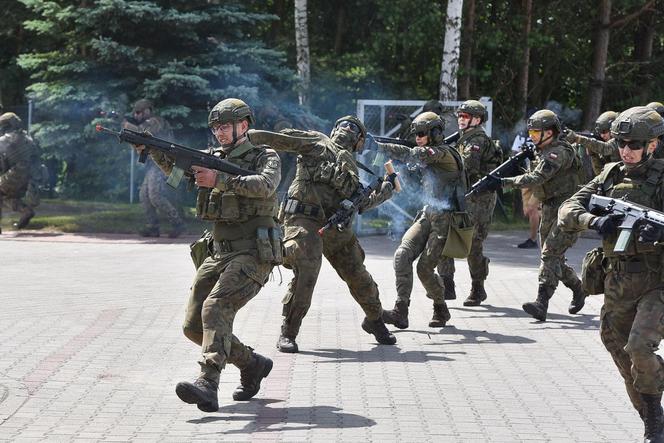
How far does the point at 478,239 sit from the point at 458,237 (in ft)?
5.09

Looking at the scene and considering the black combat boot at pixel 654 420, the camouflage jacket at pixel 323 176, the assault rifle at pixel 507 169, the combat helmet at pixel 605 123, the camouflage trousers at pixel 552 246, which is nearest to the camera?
the black combat boot at pixel 654 420

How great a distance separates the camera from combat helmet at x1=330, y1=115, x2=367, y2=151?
32.3 ft

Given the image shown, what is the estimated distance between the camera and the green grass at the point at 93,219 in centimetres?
1919

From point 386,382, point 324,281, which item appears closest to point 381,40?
point 324,281

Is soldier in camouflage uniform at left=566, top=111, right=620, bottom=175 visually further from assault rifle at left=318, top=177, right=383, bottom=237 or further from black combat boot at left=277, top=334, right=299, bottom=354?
black combat boot at left=277, top=334, right=299, bottom=354

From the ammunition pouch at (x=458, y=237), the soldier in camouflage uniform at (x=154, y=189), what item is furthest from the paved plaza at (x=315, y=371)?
the soldier in camouflage uniform at (x=154, y=189)

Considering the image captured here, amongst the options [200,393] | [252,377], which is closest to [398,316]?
[252,377]

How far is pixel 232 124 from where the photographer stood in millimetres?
7879

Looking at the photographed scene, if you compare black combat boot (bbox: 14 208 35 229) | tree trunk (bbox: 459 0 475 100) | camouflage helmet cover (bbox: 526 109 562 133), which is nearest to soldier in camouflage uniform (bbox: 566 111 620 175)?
camouflage helmet cover (bbox: 526 109 562 133)

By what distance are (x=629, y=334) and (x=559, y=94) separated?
18.5 m

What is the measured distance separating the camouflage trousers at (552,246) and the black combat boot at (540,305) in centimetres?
6

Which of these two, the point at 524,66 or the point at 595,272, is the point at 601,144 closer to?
the point at 595,272

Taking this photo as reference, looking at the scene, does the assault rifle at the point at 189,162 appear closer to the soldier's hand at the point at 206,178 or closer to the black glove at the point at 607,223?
the soldier's hand at the point at 206,178

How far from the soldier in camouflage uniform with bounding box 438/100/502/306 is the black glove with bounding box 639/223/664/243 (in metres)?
5.36
